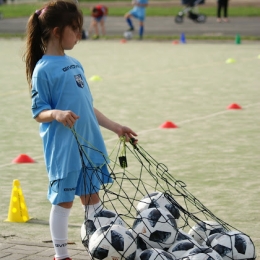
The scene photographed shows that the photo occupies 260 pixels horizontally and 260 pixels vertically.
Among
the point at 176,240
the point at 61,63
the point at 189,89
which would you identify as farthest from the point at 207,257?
the point at 189,89

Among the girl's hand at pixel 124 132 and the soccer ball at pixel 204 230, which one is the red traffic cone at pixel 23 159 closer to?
the girl's hand at pixel 124 132

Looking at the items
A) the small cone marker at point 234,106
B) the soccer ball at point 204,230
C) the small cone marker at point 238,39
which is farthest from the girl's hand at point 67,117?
the small cone marker at point 238,39

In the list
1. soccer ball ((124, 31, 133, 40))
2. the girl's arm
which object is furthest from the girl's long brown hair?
Result: soccer ball ((124, 31, 133, 40))

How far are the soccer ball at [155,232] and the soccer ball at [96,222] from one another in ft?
0.54

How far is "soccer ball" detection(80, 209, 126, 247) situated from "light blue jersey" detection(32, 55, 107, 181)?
351mm

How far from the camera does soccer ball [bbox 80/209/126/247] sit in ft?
17.4

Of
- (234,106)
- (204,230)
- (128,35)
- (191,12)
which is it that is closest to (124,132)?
(204,230)

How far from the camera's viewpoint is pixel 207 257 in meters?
4.86

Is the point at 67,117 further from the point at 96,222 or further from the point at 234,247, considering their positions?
the point at 234,247

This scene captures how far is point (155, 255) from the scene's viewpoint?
4.95 metres

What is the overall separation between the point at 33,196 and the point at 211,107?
244 inches

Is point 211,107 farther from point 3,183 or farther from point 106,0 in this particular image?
point 106,0

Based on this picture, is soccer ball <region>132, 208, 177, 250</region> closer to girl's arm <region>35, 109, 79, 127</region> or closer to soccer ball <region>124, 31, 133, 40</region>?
girl's arm <region>35, 109, 79, 127</region>

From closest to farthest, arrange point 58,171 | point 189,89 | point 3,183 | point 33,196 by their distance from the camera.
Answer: point 58,171, point 33,196, point 3,183, point 189,89
